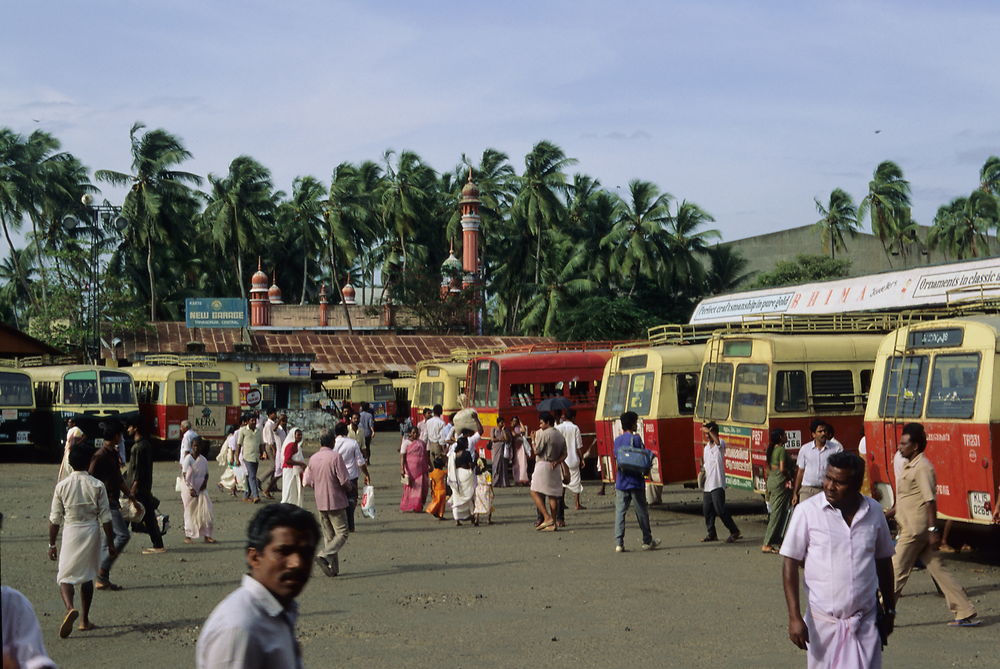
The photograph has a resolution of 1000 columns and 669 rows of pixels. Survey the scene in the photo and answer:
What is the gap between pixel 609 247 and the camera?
6762 cm

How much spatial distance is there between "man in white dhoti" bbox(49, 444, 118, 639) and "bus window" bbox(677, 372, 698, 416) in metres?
10.9

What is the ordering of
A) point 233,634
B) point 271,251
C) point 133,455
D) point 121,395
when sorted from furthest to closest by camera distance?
1. point 271,251
2. point 121,395
3. point 133,455
4. point 233,634

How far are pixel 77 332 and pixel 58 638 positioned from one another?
4593 cm

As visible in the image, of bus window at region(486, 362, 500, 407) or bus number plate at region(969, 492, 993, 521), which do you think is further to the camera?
bus window at region(486, 362, 500, 407)

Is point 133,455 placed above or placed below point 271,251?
below

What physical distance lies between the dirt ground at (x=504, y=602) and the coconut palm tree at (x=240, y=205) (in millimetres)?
55247

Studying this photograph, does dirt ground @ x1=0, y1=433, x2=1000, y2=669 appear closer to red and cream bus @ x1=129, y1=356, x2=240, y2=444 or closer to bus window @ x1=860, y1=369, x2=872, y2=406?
bus window @ x1=860, y1=369, x2=872, y2=406

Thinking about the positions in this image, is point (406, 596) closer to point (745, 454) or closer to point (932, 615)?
point (932, 615)

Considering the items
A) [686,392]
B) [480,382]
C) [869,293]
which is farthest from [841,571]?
[869,293]

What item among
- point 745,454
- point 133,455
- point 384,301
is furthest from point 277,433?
point 384,301

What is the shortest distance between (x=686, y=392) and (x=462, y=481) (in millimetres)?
4049

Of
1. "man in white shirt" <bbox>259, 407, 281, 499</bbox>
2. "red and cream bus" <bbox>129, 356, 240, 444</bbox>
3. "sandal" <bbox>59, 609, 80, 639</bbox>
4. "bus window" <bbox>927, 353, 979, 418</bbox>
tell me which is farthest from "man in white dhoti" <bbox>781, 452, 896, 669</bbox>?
"red and cream bus" <bbox>129, 356, 240, 444</bbox>

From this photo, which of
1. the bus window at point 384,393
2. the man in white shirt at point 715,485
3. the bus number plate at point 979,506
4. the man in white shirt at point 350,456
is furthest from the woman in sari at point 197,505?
the bus window at point 384,393

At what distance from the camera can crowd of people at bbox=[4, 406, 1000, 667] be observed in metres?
3.63
